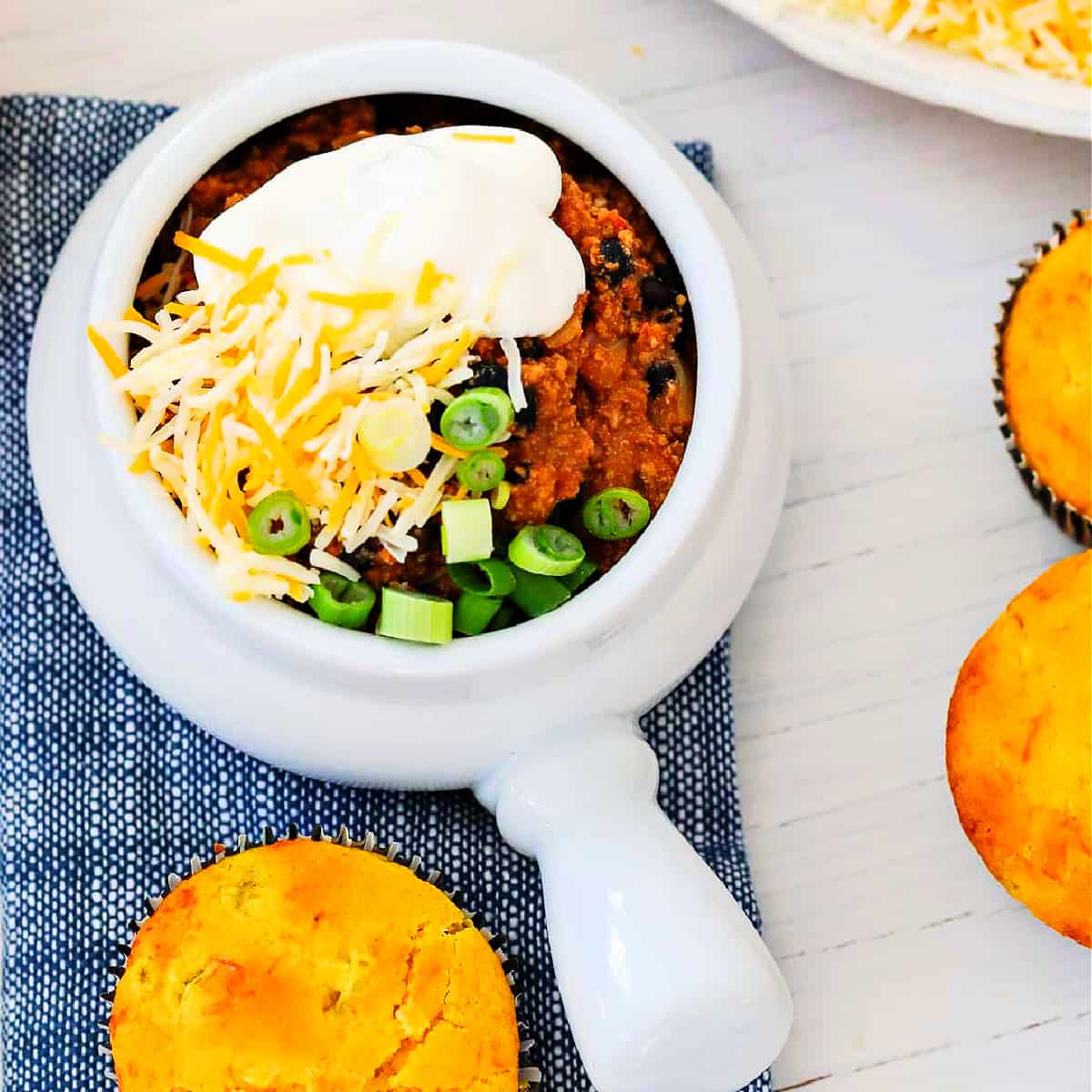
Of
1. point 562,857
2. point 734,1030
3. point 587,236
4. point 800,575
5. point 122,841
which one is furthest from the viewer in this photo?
point 800,575

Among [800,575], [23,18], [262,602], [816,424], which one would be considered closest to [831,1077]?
[800,575]

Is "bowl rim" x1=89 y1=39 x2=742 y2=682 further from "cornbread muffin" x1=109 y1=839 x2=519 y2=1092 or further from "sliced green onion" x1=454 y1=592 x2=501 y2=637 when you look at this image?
"cornbread muffin" x1=109 y1=839 x2=519 y2=1092

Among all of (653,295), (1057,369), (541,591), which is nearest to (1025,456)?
→ (1057,369)

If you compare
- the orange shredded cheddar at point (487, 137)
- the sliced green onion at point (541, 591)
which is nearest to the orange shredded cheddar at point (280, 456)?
the sliced green onion at point (541, 591)

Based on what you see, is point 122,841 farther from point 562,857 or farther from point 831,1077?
point 831,1077

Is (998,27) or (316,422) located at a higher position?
(998,27)

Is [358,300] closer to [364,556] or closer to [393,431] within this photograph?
[393,431]

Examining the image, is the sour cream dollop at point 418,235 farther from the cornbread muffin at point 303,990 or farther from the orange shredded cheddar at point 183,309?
the cornbread muffin at point 303,990
